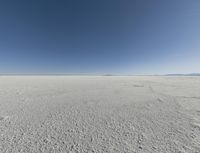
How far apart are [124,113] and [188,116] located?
7.22 ft

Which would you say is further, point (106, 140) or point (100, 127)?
point (100, 127)

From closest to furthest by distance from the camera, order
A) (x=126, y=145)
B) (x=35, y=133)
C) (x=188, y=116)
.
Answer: (x=126, y=145) < (x=35, y=133) < (x=188, y=116)

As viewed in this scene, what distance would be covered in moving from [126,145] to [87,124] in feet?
4.17

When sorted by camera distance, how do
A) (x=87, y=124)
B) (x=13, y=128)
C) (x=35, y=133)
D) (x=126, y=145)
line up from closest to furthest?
(x=126, y=145)
(x=35, y=133)
(x=13, y=128)
(x=87, y=124)

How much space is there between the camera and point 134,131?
100 inches

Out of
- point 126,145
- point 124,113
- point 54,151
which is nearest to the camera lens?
point 54,151

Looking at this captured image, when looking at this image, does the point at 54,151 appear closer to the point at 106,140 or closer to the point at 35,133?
the point at 35,133

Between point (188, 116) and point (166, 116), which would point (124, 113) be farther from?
point (188, 116)

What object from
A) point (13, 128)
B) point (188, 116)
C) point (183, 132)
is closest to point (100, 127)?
point (183, 132)

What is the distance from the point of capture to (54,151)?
188 centimetres

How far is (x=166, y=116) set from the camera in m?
3.44

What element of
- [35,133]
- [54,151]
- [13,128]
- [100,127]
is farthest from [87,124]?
[13,128]

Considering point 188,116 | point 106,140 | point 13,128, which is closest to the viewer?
point 106,140

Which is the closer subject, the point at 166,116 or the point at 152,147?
the point at 152,147
